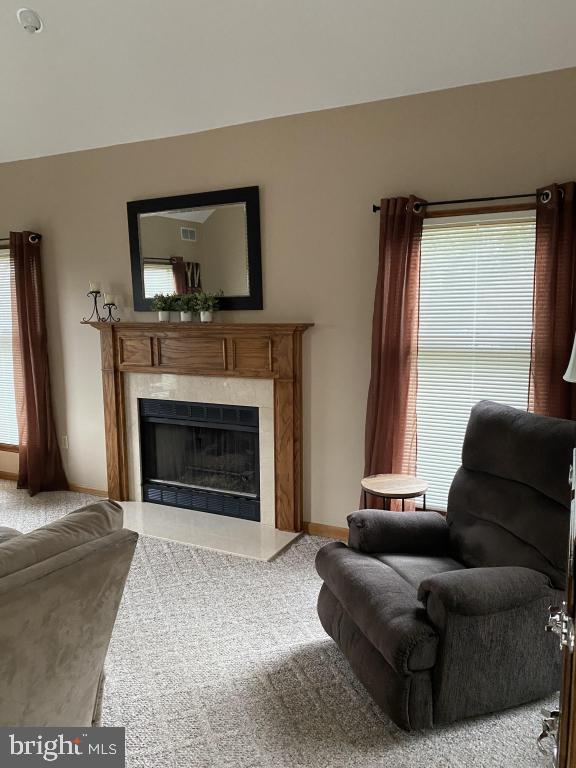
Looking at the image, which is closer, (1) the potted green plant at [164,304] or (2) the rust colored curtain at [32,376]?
(1) the potted green plant at [164,304]

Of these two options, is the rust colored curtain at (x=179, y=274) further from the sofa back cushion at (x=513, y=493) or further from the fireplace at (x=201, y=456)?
the sofa back cushion at (x=513, y=493)

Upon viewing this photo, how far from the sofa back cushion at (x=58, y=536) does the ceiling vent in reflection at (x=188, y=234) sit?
281cm

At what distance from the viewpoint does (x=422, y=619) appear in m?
2.15

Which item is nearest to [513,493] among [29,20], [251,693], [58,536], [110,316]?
[251,693]

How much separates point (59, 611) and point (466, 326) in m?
2.68

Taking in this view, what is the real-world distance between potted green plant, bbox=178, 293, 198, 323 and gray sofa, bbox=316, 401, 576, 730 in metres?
2.14

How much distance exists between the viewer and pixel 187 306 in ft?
14.1

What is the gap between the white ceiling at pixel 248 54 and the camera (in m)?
2.96

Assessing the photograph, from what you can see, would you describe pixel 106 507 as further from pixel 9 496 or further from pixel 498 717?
pixel 9 496

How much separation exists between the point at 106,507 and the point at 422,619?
47.1 inches

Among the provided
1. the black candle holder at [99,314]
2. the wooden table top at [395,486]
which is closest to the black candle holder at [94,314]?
the black candle holder at [99,314]

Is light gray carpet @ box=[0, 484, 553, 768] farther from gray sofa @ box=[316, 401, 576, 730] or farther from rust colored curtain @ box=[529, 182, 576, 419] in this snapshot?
rust colored curtain @ box=[529, 182, 576, 419]

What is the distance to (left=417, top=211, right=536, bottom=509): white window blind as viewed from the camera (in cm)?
330

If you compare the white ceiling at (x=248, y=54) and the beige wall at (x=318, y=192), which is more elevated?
the white ceiling at (x=248, y=54)
